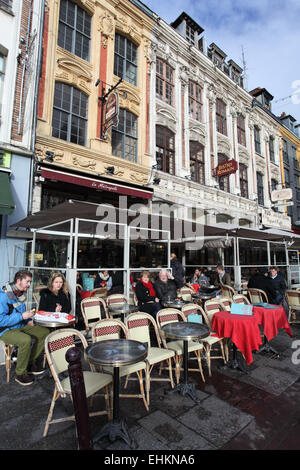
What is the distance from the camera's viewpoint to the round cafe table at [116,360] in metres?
2.49

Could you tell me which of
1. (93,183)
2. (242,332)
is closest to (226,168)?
(93,183)

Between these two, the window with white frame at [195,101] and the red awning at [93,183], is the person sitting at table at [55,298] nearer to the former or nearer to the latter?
the red awning at [93,183]

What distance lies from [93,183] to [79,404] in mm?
8301

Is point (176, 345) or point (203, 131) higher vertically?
point (203, 131)

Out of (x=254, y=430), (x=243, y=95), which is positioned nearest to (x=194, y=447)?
(x=254, y=430)

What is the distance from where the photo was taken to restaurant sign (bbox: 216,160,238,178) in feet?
47.2

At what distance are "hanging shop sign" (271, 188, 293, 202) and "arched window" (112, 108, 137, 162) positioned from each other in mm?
13233

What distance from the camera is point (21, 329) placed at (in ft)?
13.5

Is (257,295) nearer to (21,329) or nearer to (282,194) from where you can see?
(21,329)

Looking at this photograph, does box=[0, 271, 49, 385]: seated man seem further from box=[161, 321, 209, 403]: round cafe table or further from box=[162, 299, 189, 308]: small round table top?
box=[162, 299, 189, 308]: small round table top

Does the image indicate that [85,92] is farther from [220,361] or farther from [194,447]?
[194,447]

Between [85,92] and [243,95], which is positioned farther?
[243,95]

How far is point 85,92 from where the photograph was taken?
10539 millimetres

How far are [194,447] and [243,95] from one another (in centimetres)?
2252
